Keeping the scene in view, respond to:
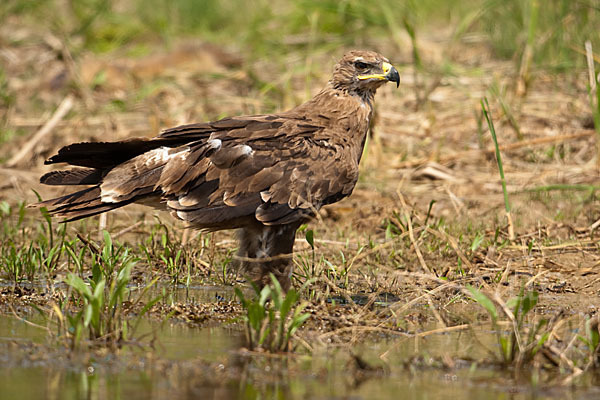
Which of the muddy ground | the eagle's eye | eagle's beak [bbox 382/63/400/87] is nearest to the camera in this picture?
the muddy ground

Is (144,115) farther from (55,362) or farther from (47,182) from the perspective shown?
(55,362)

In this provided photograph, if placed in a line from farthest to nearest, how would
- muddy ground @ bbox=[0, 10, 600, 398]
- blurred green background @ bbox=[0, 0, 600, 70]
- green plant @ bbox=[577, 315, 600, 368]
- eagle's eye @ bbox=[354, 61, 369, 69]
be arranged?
blurred green background @ bbox=[0, 0, 600, 70] → eagle's eye @ bbox=[354, 61, 369, 69] → muddy ground @ bbox=[0, 10, 600, 398] → green plant @ bbox=[577, 315, 600, 368]

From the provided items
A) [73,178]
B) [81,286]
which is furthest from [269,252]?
[81,286]

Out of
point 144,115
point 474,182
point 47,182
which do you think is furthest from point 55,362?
point 144,115

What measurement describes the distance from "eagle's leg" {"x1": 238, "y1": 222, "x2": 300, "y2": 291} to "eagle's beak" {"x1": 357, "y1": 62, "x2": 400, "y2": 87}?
49.2 inches

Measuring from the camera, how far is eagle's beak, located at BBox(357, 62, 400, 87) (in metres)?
5.83

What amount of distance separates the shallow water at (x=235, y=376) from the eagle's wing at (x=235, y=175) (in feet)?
3.74

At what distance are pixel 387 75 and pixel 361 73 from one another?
0.19 metres

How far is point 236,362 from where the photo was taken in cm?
374

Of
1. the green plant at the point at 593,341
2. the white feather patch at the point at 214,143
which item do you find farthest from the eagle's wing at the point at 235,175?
the green plant at the point at 593,341

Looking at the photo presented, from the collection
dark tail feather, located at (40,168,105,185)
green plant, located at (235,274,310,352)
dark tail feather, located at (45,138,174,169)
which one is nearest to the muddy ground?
green plant, located at (235,274,310,352)

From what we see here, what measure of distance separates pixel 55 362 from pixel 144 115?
6.14 m

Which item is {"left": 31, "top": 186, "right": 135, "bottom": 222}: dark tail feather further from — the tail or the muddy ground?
the muddy ground

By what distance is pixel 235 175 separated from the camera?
203 inches
